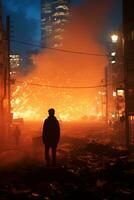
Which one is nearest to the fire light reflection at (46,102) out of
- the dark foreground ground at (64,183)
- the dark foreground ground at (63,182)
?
the dark foreground ground at (63,182)

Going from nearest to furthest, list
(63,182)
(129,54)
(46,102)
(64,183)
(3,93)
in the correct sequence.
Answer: (64,183), (63,182), (129,54), (3,93), (46,102)

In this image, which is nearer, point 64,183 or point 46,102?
point 64,183

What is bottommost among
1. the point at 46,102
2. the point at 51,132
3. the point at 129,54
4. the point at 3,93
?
the point at 51,132

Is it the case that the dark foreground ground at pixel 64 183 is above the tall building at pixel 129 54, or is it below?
below

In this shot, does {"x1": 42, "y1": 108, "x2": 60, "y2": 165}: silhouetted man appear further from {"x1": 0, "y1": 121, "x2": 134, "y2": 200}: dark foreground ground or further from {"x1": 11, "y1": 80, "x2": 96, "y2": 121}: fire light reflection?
{"x1": 11, "y1": 80, "x2": 96, "y2": 121}: fire light reflection

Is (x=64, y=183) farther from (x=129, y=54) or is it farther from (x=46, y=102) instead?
(x=46, y=102)

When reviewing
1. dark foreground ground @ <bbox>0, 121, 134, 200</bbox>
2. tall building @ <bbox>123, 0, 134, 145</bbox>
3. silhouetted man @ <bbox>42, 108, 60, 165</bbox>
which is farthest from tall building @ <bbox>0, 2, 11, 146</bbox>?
dark foreground ground @ <bbox>0, 121, 134, 200</bbox>

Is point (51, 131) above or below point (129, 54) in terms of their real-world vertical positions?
below

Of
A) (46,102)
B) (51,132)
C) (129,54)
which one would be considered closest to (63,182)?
(51,132)

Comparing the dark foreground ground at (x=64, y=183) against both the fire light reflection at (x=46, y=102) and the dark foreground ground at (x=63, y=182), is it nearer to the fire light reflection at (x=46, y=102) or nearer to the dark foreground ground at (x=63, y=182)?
the dark foreground ground at (x=63, y=182)

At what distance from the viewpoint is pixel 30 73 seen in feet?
430

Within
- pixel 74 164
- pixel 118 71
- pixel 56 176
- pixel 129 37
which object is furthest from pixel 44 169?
pixel 118 71

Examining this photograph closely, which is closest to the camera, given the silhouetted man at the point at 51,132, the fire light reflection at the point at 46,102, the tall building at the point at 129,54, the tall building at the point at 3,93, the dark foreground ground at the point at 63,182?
the dark foreground ground at the point at 63,182

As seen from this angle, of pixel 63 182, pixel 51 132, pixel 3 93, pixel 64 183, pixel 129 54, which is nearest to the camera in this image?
pixel 64 183
